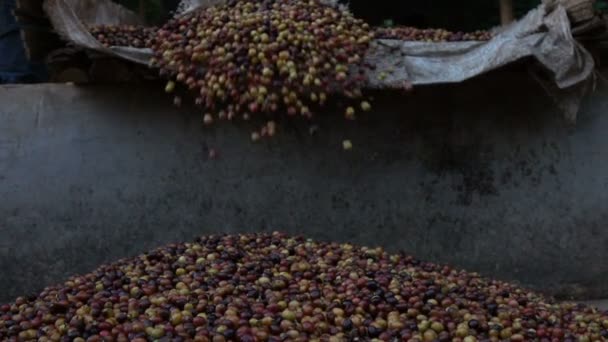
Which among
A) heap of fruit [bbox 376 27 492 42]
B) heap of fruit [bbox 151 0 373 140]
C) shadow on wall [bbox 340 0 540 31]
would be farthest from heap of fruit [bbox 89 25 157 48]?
shadow on wall [bbox 340 0 540 31]

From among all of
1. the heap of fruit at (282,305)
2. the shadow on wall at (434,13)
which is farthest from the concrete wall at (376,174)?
the shadow on wall at (434,13)

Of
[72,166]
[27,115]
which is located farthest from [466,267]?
[27,115]

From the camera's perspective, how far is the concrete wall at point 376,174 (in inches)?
162

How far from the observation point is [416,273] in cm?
312

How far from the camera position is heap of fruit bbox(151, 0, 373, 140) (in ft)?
12.0

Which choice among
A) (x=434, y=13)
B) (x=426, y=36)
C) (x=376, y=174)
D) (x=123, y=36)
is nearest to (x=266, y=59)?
(x=376, y=174)

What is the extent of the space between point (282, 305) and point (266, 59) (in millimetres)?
1452

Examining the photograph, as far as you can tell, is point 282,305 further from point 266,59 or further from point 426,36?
point 426,36

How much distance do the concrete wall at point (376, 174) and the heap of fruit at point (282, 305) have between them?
85cm

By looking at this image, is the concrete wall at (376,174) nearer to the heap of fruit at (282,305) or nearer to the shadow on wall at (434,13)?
the heap of fruit at (282,305)

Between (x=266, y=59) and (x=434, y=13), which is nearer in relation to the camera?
(x=266, y=59)

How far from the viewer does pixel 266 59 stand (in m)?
3.65

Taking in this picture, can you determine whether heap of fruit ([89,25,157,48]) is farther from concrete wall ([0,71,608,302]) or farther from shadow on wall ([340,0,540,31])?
shadow on wall ([340,0,540,31])

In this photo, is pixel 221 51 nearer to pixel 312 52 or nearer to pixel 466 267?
pixel 312 52
